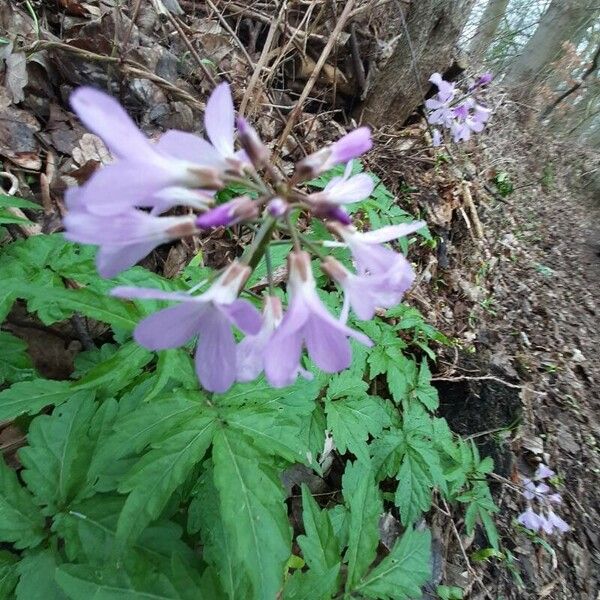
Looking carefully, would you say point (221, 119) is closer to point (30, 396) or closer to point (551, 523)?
point (30, 396)

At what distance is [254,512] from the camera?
1230 mm

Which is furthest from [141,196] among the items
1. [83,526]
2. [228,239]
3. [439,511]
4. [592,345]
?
[592,345]

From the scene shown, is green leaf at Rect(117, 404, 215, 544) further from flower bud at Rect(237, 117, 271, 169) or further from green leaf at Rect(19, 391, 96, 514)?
flower bud at Rect(237, 117, 271, 169)

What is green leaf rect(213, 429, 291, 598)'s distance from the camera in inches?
46.5

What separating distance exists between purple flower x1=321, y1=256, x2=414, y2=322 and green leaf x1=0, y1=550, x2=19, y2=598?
53.4 inches

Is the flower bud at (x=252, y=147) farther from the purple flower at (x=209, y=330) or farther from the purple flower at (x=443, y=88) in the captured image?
the purple flower at (x=443, y=88)

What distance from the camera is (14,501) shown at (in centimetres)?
155

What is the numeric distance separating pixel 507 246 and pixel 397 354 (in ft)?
17.4

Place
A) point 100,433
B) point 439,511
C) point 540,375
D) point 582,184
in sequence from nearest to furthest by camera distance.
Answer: point 100,433, point 439,511, point 540,375, point 582,184

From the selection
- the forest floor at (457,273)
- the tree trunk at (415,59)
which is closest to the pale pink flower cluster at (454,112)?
the tree trunk at (415,59)

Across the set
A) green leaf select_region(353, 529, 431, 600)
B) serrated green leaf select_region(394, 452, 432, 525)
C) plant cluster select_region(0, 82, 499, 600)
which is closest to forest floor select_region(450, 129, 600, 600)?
serrated green leaf select_region(394, 452, 432, 525)

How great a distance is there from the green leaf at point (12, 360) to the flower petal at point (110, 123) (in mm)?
1349

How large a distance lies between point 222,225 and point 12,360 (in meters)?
1.36

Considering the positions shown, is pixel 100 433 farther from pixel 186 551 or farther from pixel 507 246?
pixel 507 246
